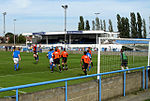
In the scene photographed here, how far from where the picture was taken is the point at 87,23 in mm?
96938

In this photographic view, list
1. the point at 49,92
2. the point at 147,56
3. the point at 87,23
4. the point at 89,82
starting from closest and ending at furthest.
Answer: the point at 49,92 → the point at 89,82 → the point at 147,56 → the point at 87,23

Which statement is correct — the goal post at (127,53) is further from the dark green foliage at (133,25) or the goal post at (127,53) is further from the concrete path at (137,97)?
the dark green foliage at (133,25)

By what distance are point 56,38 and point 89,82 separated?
8047 centimetres

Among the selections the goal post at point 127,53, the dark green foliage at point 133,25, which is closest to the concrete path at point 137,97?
the goal post at point 127,53

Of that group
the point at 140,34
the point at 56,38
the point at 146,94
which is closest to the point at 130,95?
the point at 146,94

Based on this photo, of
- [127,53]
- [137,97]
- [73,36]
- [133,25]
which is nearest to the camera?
[137,97]

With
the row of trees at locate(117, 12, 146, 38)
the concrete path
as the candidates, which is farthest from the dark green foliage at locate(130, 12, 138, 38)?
the concrete path

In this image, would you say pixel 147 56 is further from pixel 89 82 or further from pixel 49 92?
pixel 49 92

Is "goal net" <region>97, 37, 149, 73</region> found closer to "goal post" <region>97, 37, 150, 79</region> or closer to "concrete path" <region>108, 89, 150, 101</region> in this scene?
"goal post" <region>97, 37, 150, 79</region>

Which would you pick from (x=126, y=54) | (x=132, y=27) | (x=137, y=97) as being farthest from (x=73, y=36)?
(x=137, y=97)

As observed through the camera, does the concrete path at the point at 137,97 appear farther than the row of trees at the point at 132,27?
No

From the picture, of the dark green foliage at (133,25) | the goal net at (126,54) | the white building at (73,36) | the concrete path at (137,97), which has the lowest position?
the concrete path at (137,97)

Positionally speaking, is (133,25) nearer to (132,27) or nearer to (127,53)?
(132,27)

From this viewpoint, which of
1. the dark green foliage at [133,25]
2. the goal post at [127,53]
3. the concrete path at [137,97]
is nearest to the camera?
the concrete path at [137,97]
